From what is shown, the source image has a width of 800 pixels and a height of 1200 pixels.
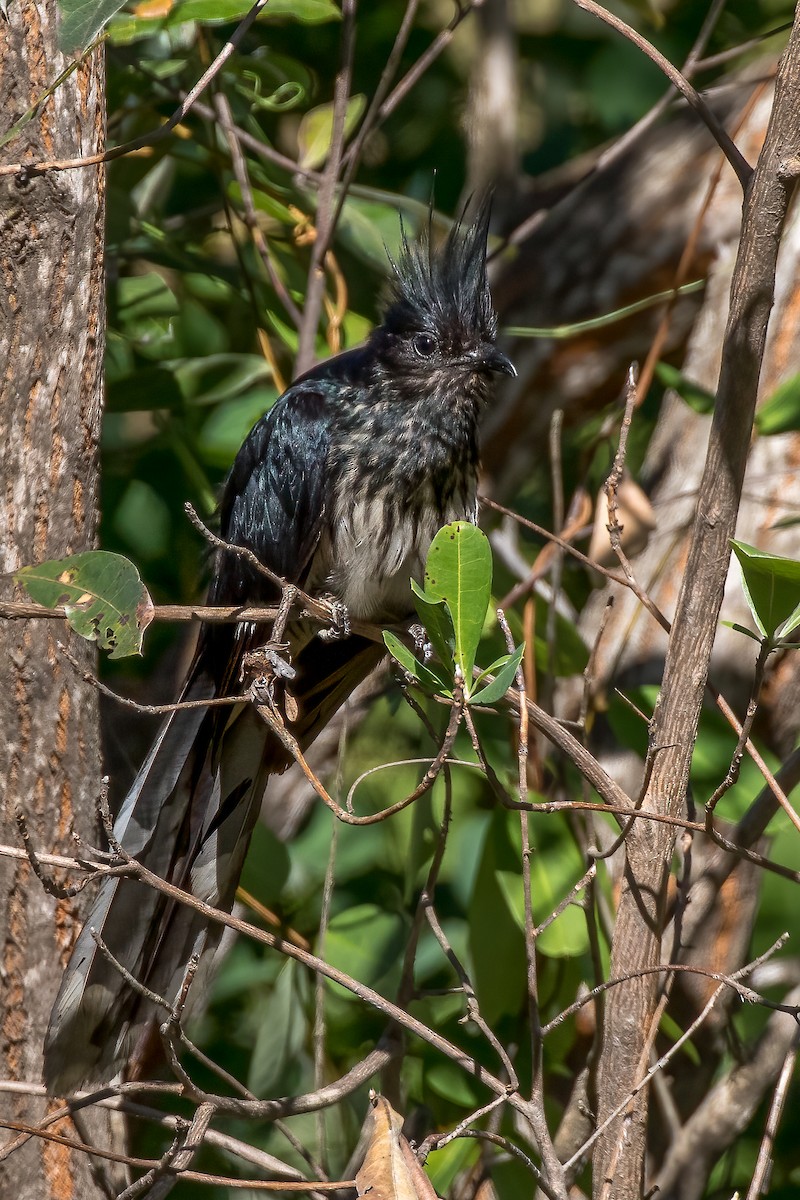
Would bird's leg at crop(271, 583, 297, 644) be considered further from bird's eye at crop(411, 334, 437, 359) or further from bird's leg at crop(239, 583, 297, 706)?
bird's eye at crop(411, 334, 437, 359)

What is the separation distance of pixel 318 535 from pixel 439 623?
45.5 inches

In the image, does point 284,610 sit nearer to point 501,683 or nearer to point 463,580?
point 463,580

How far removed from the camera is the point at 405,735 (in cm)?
391

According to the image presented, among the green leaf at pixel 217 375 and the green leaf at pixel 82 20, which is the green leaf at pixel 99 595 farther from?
the green leaf at pixel 217 375

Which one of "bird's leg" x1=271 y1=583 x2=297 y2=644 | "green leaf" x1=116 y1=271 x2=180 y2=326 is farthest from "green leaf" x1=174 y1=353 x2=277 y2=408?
"bird's leg" x1=271 y1=583 x2=297 y2=644

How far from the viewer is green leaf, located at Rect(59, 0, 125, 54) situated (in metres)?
1.92

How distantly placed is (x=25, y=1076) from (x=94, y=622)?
Result: 1.09 meters

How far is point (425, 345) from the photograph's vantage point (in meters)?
3.19

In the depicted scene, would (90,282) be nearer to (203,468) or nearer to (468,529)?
(468,529)

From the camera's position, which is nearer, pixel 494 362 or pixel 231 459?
pixel 494 362

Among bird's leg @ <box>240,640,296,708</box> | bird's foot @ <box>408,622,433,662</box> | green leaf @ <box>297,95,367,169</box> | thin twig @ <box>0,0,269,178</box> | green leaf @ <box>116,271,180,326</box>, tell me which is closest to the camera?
thin twig @ <box>0,0,269,178</box>

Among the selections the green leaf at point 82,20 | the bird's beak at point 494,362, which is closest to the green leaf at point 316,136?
the bird's beak at point 494,362

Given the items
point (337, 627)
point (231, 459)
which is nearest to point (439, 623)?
point (337, 627)

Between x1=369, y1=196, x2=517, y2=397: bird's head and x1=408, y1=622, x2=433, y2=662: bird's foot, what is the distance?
1.98ft
